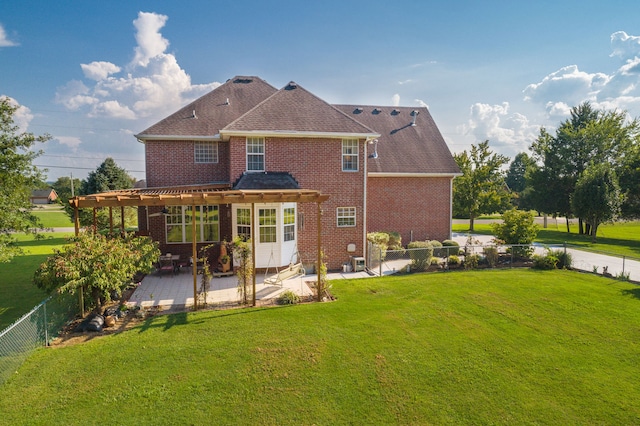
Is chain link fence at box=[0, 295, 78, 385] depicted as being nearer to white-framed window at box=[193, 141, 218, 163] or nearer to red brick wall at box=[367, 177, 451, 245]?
white-framed window at box=[193, 141, 218, 163]

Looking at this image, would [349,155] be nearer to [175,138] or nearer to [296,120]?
[296,120]

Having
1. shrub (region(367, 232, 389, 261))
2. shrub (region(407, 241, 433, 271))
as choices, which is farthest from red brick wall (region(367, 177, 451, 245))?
shrub (region(407, 241, 433, 271))

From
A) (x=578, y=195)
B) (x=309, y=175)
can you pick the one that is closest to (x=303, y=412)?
(x=309, y=175)

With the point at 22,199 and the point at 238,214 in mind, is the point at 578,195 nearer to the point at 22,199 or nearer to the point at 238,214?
the point at 238,214

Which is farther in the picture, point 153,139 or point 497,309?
point 153,139

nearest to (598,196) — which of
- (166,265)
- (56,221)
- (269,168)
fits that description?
(269,168)

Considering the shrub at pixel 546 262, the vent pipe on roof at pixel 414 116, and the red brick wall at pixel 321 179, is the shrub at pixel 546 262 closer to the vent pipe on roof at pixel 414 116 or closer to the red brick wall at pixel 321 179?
the red brick wall at pixel 321 179
